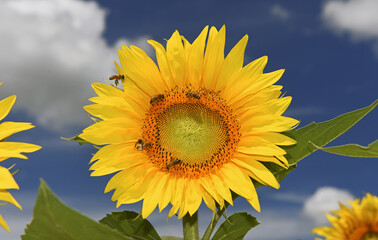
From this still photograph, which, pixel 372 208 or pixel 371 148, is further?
pixel 371 148

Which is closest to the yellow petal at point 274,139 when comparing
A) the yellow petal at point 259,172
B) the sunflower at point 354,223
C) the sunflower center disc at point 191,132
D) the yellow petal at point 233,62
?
the yellow petal at point 259,172

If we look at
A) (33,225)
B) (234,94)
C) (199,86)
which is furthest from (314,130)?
(33,225)

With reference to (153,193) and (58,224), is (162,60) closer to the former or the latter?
(153,193)

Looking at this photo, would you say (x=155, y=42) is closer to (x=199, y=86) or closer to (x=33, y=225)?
(x=199, y=86)

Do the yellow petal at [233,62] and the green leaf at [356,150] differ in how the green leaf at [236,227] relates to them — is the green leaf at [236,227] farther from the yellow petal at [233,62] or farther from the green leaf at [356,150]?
the yellow petal at [233,62]

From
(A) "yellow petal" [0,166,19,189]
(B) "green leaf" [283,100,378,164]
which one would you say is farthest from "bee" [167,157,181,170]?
(A) "yellow petal" [0,166,19,189]

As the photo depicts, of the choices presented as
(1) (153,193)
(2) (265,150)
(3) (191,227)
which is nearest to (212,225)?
(3) (191,227)
